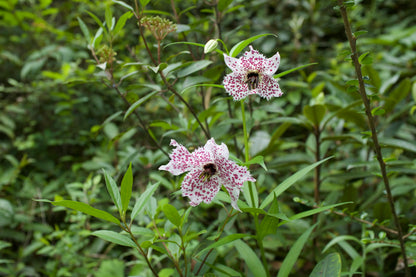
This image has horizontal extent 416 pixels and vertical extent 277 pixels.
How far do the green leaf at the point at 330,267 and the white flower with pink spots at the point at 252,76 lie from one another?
0.41 m

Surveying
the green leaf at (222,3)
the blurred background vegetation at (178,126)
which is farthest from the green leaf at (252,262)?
the green leaf at (222,3)

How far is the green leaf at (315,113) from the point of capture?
110 centimetres

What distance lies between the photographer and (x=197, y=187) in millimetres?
673

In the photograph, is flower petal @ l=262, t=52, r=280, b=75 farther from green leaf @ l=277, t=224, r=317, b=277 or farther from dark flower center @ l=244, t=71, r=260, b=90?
green leaf @ l=277, t=224, r=317, b=277

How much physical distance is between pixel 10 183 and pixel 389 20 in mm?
3387

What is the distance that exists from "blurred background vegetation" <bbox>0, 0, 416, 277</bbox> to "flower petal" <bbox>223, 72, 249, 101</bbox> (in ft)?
0.56

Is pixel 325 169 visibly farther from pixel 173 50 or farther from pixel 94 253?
pixel 94 253

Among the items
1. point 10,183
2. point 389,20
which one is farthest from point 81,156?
point 389,20

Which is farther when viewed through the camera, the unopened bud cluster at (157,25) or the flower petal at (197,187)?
the unopened bud cluster at (157,25)

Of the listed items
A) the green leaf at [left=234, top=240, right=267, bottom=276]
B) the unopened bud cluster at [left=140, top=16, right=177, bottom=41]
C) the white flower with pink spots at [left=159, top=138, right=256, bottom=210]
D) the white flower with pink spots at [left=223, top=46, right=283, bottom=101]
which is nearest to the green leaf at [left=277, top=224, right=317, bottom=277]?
the green leaf at [left=234, top=240, right=267, bottom=276]

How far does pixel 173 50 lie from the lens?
1799 mm

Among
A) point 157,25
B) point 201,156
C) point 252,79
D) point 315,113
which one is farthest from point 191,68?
point 315,113

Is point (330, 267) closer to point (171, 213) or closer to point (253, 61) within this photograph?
point (171, 213)

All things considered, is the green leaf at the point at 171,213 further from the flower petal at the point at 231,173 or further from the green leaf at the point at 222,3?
the green leaf at the point at 222,3
